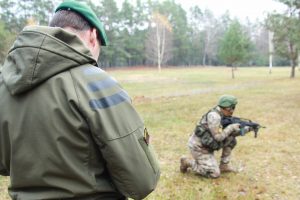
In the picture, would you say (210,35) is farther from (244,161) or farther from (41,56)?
(41,56)

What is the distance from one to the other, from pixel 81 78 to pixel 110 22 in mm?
66319

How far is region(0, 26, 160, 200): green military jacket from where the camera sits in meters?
1.48

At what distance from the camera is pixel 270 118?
500 inches

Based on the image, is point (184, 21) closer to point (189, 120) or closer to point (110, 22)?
point (110, 22)

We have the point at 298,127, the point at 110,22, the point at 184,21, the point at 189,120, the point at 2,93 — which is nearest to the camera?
the point at 2,93

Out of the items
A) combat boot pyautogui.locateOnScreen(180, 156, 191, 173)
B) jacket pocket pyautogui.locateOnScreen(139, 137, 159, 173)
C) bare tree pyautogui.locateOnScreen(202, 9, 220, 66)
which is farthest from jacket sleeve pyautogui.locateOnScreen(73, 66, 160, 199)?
bare tree pyautogui.locateOnScreen(202, 9, 220, 66)

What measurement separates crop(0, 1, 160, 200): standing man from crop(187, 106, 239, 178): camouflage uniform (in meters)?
4.40

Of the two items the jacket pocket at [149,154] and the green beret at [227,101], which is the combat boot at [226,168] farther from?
the jacket pocket at [149,154]

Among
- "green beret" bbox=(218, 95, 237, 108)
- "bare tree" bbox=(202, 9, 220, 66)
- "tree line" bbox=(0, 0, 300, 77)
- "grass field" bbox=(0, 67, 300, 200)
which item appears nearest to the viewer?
"grass field" bbox=(0, 67, 300, 200)

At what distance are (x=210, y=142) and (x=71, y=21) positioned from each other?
463 cm

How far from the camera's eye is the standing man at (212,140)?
5.89m

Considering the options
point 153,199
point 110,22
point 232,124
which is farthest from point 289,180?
point 110,22

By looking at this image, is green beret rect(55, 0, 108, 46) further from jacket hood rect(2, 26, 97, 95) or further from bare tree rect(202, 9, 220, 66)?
bare tree rect(202, 9, 220, 66)

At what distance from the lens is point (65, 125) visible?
4.86 ft
